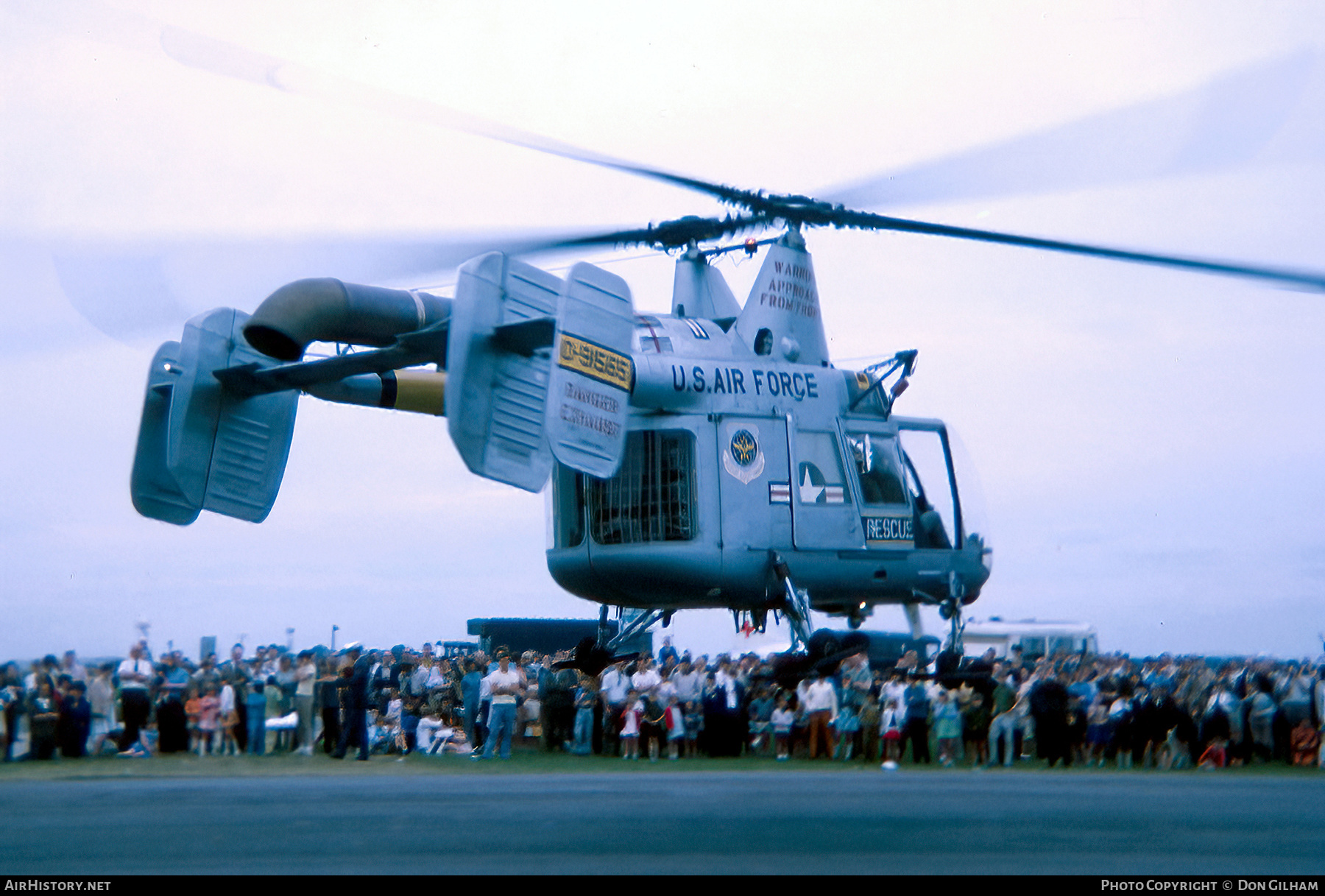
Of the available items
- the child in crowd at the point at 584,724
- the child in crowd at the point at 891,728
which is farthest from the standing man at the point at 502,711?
the child in crowd at the point at 891,728

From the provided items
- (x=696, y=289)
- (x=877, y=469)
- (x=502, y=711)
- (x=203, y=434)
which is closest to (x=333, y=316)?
(x=203, y=434)

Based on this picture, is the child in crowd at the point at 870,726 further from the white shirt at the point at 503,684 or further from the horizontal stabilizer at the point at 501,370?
the horizontal stabilizer at the point at 501,370

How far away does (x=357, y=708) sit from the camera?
1808 cm

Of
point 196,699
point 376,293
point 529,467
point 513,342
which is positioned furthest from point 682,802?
point 196,699

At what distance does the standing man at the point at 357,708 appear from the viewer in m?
17.9

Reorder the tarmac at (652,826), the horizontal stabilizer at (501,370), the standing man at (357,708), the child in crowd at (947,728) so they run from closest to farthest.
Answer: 1. the tarmac at (652,826)
2. the horizontal stabilizer at (501,370)
3. the standing man at (357,708)
4. the child in crowd at (947,728)

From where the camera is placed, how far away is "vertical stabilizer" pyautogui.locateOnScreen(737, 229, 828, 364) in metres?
19.8

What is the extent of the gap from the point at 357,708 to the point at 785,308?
795 cm

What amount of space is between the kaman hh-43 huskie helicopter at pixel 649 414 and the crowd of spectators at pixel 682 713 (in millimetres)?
1338

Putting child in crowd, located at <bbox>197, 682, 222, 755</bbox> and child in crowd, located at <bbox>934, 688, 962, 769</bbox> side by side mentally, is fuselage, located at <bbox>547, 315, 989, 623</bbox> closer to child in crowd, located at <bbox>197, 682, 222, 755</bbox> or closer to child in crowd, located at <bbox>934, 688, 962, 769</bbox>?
child in crowd, located at <bbox>934, 688, 962, 769</bbox>

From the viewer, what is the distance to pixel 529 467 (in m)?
12.0

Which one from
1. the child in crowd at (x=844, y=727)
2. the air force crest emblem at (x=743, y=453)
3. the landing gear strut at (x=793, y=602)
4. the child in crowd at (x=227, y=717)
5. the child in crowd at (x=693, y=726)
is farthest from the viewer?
the child in crowd at (x=693, y=726)
